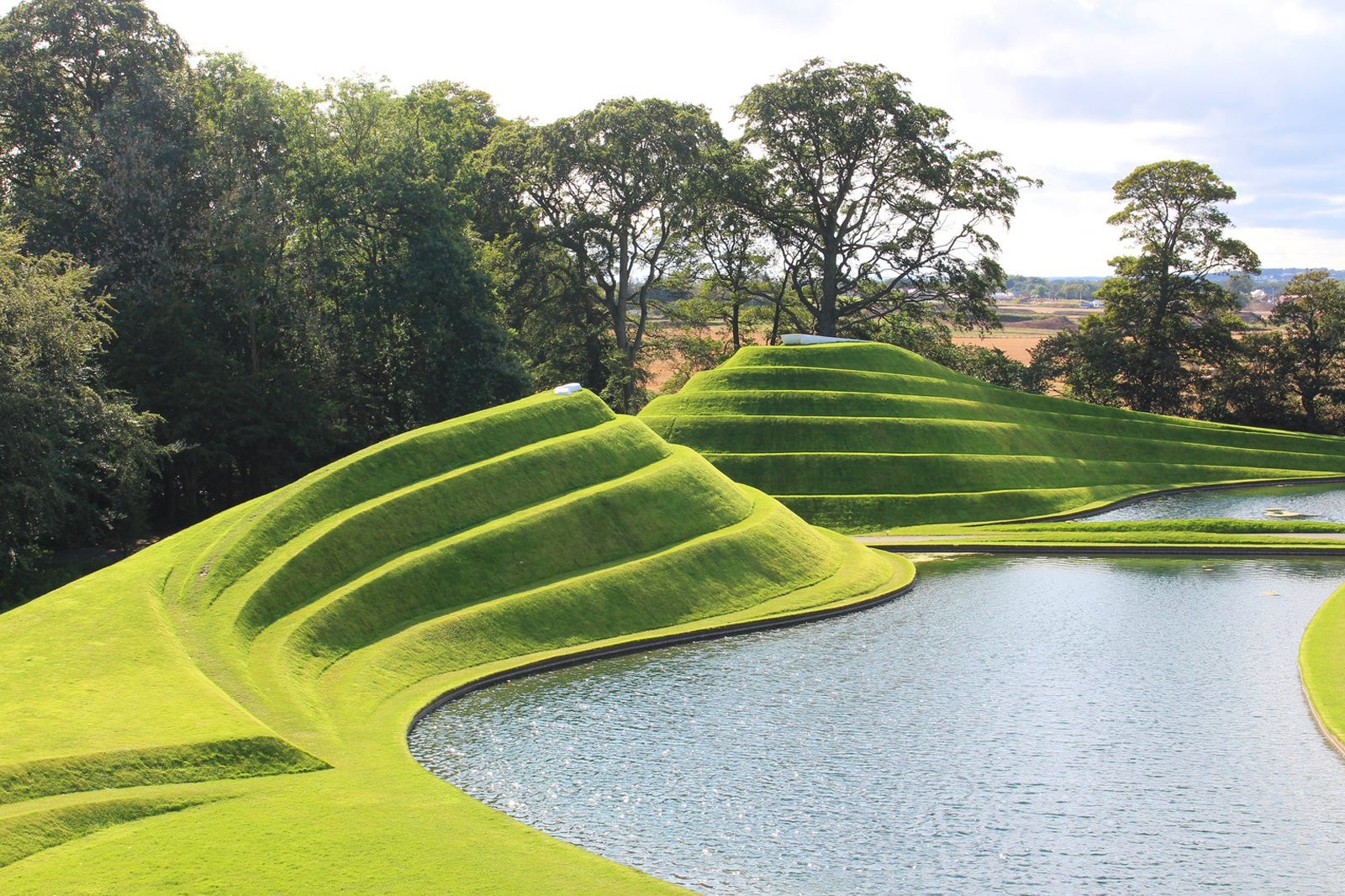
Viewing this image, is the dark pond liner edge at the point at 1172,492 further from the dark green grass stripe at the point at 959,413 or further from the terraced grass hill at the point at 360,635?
the terraced grass hill at the point at 360,635

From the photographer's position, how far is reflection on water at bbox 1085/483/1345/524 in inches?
2510

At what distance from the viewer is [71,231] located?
58.2 meters

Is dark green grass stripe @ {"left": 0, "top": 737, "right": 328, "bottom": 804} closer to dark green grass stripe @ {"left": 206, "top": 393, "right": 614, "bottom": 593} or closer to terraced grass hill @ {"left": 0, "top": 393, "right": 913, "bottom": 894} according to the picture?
terraced grass hill @ {"left": 0, "top": 393, "right": 913, "bottom": 894}

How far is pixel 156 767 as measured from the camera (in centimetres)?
2261

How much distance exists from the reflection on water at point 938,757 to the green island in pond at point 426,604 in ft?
5.73

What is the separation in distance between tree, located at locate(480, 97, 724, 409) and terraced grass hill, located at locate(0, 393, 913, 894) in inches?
1659

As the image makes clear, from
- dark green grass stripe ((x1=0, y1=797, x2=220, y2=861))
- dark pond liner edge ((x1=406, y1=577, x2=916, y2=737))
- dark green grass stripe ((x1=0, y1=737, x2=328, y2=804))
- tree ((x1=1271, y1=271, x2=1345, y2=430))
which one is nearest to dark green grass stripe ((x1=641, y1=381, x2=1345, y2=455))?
tree ((x1=1271, y1=271, x2=1345, y2=430))

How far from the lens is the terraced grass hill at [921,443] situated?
64875 millimetres

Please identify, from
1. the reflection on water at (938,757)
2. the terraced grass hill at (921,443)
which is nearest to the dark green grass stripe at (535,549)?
the reflection on water at (938,757)

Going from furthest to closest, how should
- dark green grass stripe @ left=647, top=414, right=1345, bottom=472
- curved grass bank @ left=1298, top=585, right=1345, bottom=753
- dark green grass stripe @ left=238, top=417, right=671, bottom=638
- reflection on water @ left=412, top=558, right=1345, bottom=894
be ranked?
dark green grass stripe @ left=647, top=414, right=1345, bottom=472 < dark green grass stripe @ left=238, top=417, right=671, bottom=638 < curved grass bank @ left=1298, top=585, right=1345, bottom=753 < reflection on water @ left=412, top=558, right=1345, bottom=894

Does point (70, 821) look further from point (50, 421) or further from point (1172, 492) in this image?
point (1172, 492)

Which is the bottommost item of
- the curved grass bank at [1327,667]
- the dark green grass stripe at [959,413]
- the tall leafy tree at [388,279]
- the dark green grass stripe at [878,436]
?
the curved grass bank at [1327,667]

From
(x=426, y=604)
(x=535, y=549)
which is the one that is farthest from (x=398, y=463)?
(x=426, y=604)

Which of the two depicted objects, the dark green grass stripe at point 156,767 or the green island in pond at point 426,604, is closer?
the green island in pond at point 426,604
